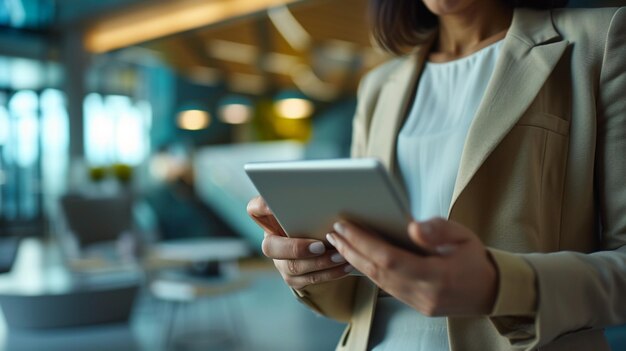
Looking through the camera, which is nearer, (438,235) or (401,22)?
(438,235)

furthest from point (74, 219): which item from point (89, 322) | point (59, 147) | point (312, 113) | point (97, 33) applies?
point (312, 113)

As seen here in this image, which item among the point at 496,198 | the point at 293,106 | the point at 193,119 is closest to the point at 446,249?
the point at 496,198

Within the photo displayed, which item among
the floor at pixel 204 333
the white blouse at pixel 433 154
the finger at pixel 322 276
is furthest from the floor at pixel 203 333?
the finger at pixel 322 276

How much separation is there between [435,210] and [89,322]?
4.73 meters

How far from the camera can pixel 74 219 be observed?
741 centimetres

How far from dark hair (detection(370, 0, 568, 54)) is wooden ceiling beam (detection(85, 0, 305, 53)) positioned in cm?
706

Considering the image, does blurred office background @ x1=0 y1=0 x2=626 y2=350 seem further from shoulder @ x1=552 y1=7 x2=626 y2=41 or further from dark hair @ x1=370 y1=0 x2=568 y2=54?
dark hair @ x1=370 y1=0 x2=568 y2=54

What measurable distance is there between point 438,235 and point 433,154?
19.7 inches

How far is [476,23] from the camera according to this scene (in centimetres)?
130

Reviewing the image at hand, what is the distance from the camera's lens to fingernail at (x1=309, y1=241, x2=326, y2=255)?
97cm

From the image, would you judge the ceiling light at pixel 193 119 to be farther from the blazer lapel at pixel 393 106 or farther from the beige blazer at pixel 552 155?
the beige blazer at pixel 552 155

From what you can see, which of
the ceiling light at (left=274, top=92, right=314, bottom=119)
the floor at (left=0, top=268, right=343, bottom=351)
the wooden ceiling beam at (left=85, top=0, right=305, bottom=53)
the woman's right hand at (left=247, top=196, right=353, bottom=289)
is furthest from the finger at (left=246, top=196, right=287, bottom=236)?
the ceiling light at (left=274, top=92, right=314, bottom=119)

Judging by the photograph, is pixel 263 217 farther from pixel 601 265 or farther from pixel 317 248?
pixel 601 265

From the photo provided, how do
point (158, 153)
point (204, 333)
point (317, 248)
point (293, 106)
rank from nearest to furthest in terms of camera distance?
point (317, 248)
point (204, 333)
point (158, 153)
point (293, 106)
